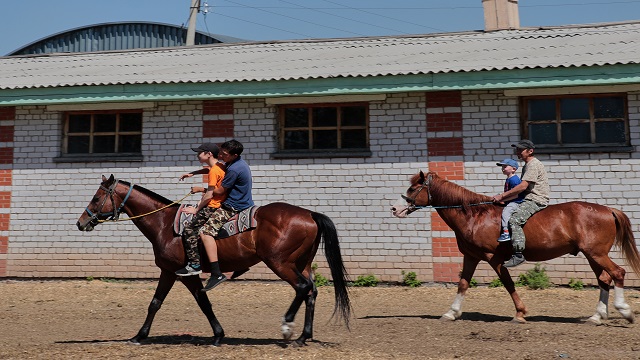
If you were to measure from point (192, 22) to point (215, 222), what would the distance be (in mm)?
18361

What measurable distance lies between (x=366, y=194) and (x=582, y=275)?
12.9ft

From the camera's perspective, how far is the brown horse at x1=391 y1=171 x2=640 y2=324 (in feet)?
28.3

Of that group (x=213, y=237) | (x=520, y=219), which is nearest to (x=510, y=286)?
(x=520, y=219)

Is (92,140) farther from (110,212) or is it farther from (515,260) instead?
(515,260)

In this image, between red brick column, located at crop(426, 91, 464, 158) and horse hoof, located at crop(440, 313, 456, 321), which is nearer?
horse hoof, located at crop(440, 313, 456, 321)

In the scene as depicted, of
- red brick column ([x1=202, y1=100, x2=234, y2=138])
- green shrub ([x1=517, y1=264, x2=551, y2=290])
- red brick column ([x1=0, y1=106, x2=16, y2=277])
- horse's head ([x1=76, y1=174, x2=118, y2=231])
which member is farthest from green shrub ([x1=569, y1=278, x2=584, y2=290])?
red brick column ([x1=0, y1=106, x2=16, y2=277])

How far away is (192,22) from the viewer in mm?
24328

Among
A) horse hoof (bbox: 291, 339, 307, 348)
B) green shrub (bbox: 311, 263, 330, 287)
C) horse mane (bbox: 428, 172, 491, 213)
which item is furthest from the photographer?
green shrub (bbox: 311, 263, 330, 287)

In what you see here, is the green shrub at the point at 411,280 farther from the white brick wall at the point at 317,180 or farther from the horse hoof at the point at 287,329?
the horse hoof at the point at 287,329

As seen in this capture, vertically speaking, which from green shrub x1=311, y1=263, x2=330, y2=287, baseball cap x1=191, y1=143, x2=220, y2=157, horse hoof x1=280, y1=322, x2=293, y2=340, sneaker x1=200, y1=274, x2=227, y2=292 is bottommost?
horse hoof x1=280, y1=322, x2=293, y2=340

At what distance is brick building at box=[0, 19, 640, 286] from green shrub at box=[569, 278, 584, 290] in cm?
9

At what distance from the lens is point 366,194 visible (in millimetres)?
12156

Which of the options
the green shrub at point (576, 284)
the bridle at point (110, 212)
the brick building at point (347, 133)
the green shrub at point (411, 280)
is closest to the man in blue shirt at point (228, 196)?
the bridle at point (110, 212)

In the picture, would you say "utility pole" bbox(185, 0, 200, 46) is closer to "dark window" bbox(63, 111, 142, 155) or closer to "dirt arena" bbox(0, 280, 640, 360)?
"dark window" bbox(63, 111, 142, 155)
